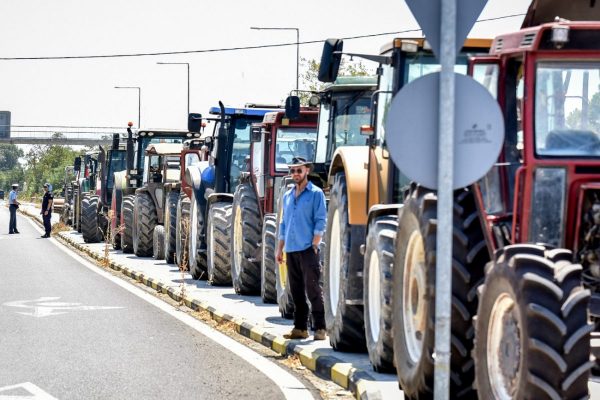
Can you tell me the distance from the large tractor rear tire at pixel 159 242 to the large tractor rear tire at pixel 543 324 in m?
22.4

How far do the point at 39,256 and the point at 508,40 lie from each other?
2683 cm

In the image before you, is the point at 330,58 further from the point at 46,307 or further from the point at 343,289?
the point at 46,307

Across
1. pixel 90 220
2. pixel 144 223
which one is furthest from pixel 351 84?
pixel 90 220

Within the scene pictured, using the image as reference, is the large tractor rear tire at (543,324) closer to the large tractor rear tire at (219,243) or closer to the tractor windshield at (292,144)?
the tractor windshield at (292,144)

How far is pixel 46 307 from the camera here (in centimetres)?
1891

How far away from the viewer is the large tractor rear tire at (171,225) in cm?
2753

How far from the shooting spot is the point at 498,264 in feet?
25.6

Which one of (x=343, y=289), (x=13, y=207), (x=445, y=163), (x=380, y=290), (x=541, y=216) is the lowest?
(x=13, y=207)

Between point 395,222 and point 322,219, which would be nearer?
point 395,222

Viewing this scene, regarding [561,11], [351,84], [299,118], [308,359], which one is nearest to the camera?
[561,11]

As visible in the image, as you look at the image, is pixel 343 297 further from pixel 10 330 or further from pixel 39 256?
pixel 39 256

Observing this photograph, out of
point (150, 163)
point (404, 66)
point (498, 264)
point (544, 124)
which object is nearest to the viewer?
point (498, 264)

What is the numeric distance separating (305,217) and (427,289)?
16.0ft

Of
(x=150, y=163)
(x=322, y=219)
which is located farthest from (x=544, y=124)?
(x=150, y=163)
